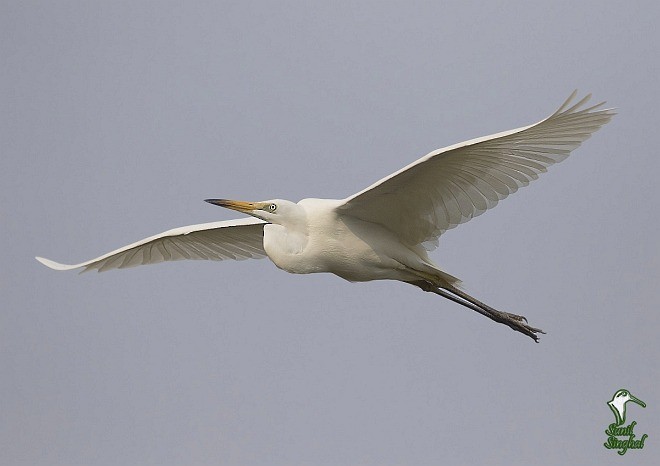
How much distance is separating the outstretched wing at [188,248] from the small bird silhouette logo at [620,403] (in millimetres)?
3647

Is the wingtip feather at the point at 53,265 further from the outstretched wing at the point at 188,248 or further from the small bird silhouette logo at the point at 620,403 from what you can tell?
the small bird silhouette logo at the point at 620,403

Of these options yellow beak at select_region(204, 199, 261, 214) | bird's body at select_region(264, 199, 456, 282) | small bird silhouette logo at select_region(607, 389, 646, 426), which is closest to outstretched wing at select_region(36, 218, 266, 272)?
yellow beak at select_region(204, 199, 261, 214)

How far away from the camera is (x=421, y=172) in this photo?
863cm

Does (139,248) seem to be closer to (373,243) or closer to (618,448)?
(373,243)

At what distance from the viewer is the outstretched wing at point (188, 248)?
10.6 meters

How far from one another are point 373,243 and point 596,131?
217 centimetres

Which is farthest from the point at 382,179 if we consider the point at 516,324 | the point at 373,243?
the point at 516,324

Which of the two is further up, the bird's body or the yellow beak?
the yellow beak

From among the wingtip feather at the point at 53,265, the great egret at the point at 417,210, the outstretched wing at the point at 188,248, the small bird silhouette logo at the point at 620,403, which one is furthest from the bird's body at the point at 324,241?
the wingtip feather at the point at 53,265

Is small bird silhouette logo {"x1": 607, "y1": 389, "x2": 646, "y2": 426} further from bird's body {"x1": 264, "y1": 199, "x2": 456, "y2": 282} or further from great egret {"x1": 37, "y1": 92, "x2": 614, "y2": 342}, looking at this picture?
bird's body {"x1": 264, "y1": 199, "x2": 456, "y2": 282}

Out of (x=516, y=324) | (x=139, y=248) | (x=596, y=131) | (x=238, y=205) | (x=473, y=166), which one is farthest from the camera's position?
(x=139, y=248)

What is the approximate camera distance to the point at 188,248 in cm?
1106

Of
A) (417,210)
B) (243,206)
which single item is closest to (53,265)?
(243,206)

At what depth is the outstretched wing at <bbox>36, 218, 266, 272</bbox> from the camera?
10594mm
